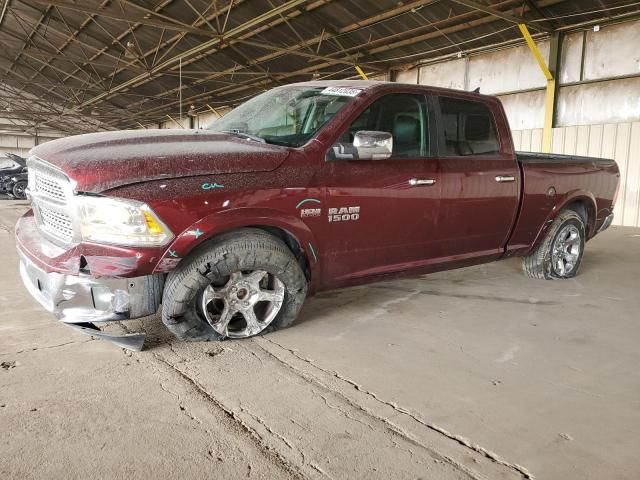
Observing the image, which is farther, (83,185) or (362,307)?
(362,307)

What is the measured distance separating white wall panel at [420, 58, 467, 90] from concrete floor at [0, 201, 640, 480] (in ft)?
36.8

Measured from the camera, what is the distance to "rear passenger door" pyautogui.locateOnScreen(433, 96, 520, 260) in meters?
3.75

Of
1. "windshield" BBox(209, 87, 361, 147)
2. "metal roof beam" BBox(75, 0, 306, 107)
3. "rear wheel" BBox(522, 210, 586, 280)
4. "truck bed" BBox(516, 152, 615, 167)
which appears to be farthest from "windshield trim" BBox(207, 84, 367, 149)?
"metal roof beam" BBox(75, 0, 306, 107)

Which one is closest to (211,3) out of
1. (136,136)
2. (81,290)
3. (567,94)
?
(567,94)

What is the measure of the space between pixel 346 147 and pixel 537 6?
9754 millimetres

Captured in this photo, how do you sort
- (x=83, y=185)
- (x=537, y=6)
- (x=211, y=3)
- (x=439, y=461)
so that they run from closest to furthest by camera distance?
(x=439, y=461) < (x=83, y=185) < (x=537, y=6) < (x=211, y=3)

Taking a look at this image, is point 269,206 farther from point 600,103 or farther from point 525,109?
point 525,109

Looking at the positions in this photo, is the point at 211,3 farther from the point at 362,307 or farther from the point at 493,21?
the point at 362,307

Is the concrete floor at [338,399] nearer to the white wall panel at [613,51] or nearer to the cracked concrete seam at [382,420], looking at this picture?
the cracked concrete seam at [382,420]

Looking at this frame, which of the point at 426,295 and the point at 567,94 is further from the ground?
the point at 567,94

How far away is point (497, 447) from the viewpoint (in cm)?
197

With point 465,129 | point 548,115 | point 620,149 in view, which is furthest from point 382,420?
point 548,115

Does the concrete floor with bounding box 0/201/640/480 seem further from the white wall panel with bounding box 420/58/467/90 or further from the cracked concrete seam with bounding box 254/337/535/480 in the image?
the white wall panel with bounding box 420/58/467/90

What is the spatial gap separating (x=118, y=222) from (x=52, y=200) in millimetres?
561
